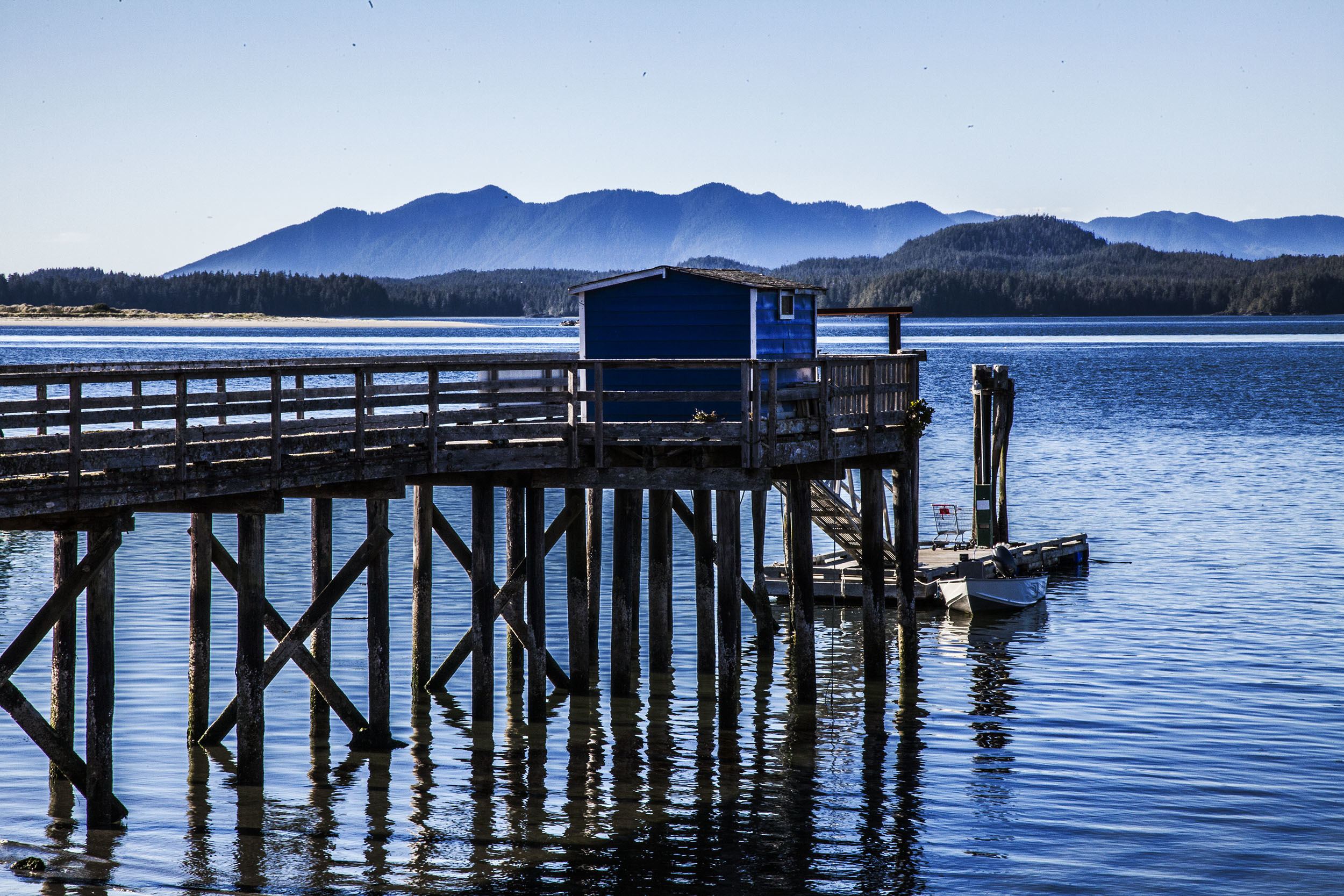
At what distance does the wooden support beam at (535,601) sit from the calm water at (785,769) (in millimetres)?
392

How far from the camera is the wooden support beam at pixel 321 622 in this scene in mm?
18766

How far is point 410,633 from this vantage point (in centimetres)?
2681

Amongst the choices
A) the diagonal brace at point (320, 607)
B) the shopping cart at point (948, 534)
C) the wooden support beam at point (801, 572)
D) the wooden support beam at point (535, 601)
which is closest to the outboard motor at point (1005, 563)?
the shopping cart at point (948, 534)

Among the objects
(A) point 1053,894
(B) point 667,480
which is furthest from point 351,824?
(A) point 1053,894

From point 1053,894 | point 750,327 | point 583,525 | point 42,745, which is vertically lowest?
point 1053,894

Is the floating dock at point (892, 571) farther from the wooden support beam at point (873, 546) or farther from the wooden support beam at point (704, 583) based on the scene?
the wooden support beam at point (873, 546)

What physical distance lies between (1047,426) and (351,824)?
214 feet

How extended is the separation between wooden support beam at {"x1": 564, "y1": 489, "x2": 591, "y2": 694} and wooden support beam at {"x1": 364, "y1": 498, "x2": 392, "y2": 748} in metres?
2.93

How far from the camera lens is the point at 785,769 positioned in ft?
62.1

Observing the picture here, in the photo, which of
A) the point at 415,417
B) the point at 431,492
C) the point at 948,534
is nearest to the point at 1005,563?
the point at 948,534

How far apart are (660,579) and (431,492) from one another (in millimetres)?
3826

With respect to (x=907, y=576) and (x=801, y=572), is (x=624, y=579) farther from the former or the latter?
(x=907, y=576)

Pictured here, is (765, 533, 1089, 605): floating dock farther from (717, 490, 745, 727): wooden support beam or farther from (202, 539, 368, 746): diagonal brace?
(202, 539, 368, 746): diagonal brace

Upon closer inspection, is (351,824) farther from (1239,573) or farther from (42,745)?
(1239,573)
